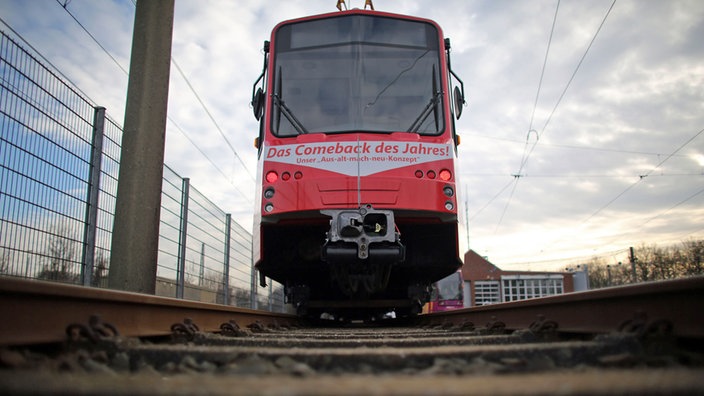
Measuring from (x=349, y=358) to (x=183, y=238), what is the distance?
20.7 feet

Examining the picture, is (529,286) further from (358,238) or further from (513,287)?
(358,238)

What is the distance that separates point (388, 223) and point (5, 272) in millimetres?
3150

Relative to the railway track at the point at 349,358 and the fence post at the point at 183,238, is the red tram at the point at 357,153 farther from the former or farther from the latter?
the railway track at the point at 349,358

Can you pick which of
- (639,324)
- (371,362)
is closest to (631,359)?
(639,324)

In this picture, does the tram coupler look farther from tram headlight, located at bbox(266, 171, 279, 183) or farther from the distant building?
the distant building

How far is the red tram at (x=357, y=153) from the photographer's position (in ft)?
16.1

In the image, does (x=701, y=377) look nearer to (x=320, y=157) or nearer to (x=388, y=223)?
(x=388, y=223)

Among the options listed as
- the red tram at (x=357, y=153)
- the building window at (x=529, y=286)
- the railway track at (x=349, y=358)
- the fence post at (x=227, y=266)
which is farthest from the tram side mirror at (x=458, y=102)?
the building window at (x=529, y=286)

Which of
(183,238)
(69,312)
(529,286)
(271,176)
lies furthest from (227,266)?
(529,286)

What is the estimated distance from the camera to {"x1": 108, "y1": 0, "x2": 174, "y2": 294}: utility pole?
4.98 m

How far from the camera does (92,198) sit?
5.06 m

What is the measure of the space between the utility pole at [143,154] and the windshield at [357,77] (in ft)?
3.99

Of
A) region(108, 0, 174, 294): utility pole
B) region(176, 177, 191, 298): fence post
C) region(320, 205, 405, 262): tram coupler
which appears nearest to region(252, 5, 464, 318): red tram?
region(320, 205, 405, 262): tram coupler

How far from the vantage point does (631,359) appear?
68.1 inches
